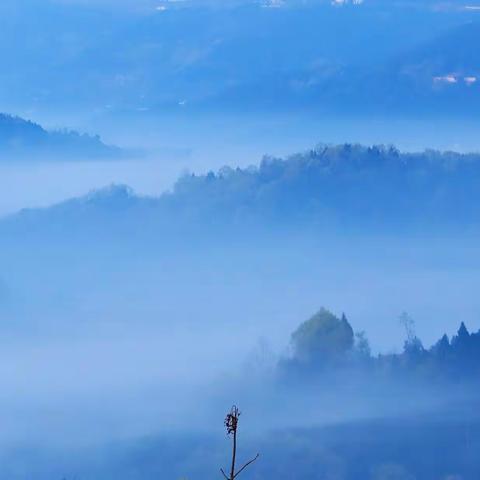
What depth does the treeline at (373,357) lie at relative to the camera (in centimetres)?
2728

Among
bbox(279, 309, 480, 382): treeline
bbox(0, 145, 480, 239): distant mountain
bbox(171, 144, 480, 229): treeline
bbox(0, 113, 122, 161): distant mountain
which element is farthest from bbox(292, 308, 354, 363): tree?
bbox(0, 113, 122, 161): distant mountain

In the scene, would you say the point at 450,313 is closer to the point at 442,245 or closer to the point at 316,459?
the point at 442,245

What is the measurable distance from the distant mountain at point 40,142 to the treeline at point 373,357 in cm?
1547

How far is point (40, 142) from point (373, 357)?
738 inches

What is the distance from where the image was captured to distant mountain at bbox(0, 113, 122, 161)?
4144cm

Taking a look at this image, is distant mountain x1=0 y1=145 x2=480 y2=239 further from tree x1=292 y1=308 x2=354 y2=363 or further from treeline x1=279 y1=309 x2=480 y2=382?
treeline x1=279 y1=309 x2=480 y2=382

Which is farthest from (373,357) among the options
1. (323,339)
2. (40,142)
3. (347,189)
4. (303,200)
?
(40,142)

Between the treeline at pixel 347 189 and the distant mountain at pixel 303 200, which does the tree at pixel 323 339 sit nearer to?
the treeline at pixel 347 189

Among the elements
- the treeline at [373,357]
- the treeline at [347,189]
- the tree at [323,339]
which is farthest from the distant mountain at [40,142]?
the treeline at [373,357]

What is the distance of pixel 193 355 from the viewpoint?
35.7 meters

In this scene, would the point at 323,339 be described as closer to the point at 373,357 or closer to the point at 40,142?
the point at 373,357

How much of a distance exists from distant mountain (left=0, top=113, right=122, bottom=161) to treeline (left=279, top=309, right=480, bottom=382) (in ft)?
50.8

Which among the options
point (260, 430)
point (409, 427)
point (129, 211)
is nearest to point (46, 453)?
point (260, 430)

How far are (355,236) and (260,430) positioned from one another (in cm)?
2024
